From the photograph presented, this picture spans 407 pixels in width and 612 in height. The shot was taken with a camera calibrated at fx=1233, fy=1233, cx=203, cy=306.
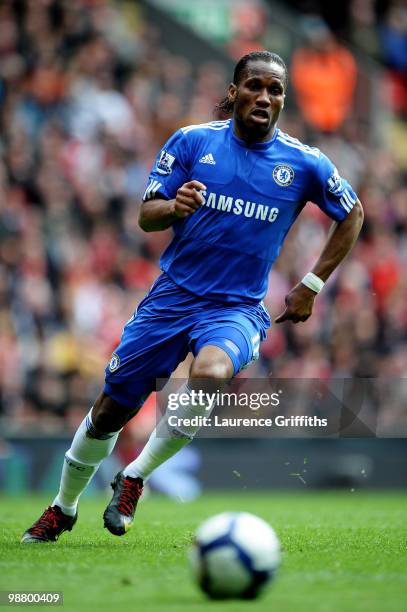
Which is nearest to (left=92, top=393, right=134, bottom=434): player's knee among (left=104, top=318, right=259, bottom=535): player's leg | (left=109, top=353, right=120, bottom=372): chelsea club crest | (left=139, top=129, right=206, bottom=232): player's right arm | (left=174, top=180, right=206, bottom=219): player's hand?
(left=109, top=353, right=120, bottom=372): chelsea club crest

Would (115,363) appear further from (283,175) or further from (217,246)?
(283,175)

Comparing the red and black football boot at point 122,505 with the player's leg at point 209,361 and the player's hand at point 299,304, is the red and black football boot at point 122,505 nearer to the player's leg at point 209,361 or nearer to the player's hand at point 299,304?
the player's leg at point 209,361

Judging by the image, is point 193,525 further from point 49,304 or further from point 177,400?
point 49,304

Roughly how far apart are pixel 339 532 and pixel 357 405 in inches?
215

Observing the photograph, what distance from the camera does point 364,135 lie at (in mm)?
19969

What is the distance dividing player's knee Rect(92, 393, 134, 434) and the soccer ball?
2074 mm

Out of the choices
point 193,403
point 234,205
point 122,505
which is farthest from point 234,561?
point 234,205

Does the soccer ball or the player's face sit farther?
the player's face

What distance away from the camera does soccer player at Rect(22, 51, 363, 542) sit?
729 cm

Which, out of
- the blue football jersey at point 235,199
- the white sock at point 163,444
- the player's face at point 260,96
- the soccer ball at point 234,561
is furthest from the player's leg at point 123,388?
the soccer ball at point 234,561

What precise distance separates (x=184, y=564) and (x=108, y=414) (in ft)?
4.32

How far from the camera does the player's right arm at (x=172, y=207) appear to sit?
6.80 meters

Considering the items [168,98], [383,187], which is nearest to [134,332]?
[168,98]

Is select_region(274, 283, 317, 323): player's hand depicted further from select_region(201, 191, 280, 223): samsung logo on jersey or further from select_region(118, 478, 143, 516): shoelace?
select_region(118, 478, 143, 516): shoelace
